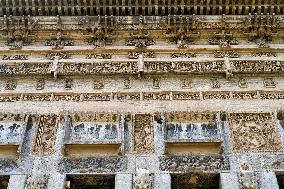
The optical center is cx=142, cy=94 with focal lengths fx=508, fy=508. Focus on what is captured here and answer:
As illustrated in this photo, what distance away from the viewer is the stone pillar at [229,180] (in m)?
7.63

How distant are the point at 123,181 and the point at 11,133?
220 cm

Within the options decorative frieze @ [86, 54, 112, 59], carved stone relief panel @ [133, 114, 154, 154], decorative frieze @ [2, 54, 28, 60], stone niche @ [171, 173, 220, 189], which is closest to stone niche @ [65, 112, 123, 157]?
carved stone relief panel @ [133, 114, 154, 154]

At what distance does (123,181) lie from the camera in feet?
25.3

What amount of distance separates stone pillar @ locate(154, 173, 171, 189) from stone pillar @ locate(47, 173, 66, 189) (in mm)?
1406

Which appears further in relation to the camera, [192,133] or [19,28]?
[19,28]

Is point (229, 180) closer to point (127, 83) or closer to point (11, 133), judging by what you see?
point (127, 83)

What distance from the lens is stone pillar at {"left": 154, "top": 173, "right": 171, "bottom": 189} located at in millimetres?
7641

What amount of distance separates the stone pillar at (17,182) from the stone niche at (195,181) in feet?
7.47

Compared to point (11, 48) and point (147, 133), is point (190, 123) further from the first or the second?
point (11, 48)

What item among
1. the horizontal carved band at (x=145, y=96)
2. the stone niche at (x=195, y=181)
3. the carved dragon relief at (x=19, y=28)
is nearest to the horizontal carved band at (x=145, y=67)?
the horizontal carved band at (x=145, y=96)

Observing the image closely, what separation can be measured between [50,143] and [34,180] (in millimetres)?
776

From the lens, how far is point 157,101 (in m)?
8.91

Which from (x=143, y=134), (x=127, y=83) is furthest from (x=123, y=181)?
(x=127, y=83)

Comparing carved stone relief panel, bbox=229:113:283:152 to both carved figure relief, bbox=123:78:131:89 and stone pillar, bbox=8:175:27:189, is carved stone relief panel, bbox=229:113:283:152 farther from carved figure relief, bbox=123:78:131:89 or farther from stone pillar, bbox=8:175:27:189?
stone pillar, bbox=8:175:27:189
